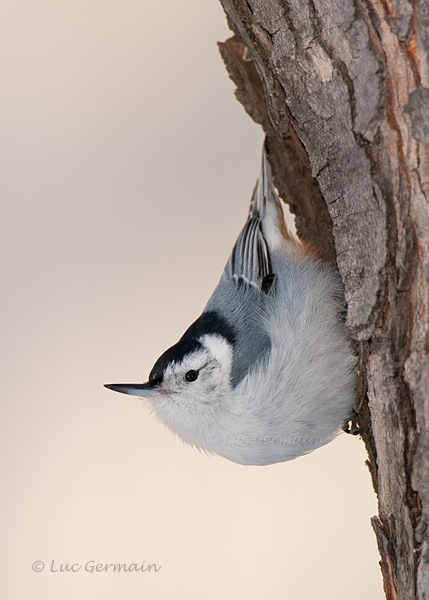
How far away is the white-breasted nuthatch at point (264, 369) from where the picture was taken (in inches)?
47.4

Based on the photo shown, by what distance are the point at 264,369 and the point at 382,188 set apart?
43 centimetres

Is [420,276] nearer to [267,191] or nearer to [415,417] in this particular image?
[415,417]

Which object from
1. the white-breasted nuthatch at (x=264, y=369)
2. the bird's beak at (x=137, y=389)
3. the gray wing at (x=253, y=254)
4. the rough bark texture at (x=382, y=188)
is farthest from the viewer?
the gray wing at (x=253, y=254)

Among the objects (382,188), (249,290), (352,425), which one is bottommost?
(352,425)

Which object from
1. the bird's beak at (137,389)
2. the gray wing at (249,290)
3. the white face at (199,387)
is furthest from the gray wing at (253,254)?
the bird's beak at (137,389)

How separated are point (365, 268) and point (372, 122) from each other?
228mm

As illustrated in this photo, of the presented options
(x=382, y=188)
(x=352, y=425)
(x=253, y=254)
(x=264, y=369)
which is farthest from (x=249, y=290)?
(x=382, y=188)

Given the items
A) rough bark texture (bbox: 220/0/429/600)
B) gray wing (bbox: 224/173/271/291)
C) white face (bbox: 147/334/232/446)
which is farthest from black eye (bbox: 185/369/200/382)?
rough bark texture (bbox: 220/0/429/600)

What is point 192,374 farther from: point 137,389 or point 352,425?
point 352,425

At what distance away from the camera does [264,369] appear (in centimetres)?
122

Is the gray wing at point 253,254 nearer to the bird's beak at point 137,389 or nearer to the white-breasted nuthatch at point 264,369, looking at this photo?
the white-breasted nuthatch at point 264,369

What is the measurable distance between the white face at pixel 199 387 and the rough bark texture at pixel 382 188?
11.6 inches

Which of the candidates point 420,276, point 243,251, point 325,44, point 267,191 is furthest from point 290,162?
point 420,276

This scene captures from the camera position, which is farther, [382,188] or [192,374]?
[192,374]
